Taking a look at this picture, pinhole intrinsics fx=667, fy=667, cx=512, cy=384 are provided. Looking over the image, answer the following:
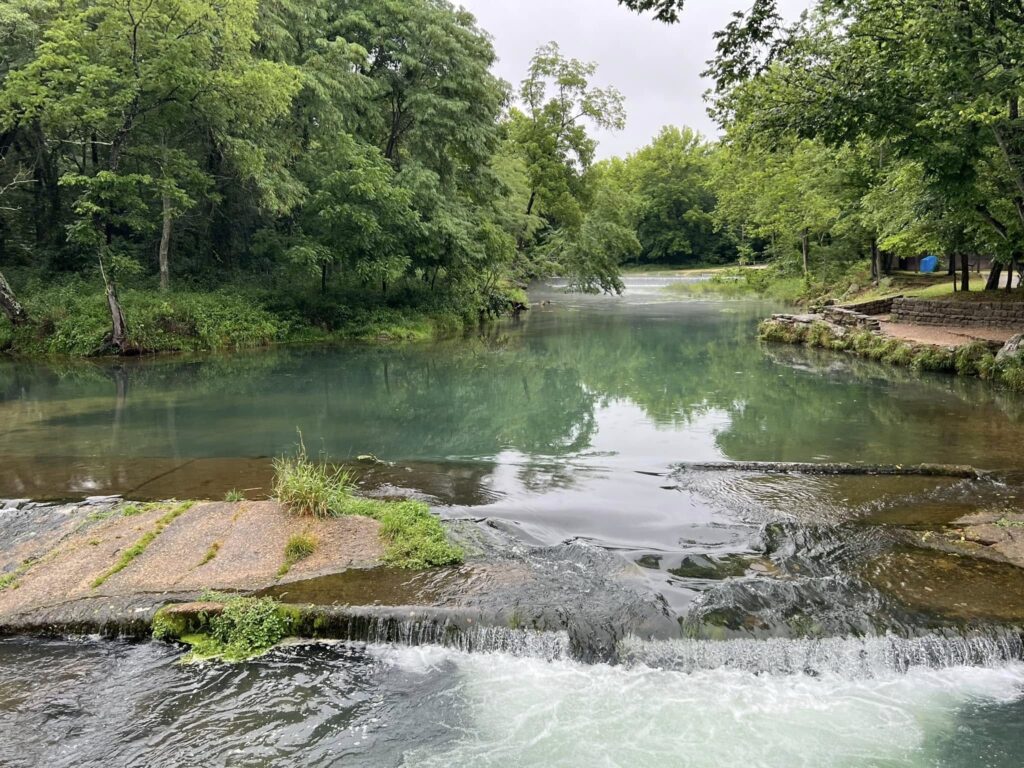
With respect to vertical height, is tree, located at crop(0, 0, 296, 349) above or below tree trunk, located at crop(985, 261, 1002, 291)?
above

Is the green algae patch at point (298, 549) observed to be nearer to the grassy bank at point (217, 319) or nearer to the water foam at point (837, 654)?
the water foam at point (837, 654)

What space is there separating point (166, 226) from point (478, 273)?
37.8 feet

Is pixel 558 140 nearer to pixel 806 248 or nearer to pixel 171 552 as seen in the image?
pixel 806 248

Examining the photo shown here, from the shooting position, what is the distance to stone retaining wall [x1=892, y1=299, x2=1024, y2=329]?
17422mm

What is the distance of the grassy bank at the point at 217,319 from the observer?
1898 cm

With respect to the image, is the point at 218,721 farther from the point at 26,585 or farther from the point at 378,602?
the point at 26,585

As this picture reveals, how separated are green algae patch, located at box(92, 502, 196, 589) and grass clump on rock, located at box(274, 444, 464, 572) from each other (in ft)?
3.55

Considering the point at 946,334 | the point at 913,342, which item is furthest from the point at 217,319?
the point at 946,334

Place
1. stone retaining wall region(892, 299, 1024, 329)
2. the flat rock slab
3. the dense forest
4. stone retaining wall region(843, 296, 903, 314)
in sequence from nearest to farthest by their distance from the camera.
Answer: the flat rock slab
the dense forest
stone retaining wall region(892, 299, 1024, 329)
stone retaining wall region(843, 296, 903, 314)

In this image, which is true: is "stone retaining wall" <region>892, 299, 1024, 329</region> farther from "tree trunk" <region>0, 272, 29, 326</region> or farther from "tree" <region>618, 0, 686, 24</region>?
"tree trunk" <region>0, 272, 29, 326</region>

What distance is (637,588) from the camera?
561cm

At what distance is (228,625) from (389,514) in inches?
75.5

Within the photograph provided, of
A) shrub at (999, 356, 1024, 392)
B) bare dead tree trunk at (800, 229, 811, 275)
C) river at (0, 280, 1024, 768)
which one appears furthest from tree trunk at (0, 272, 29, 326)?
bare dead tree trunk at (800, 229, 811, 275)

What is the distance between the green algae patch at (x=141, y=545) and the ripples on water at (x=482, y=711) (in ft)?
2.50
